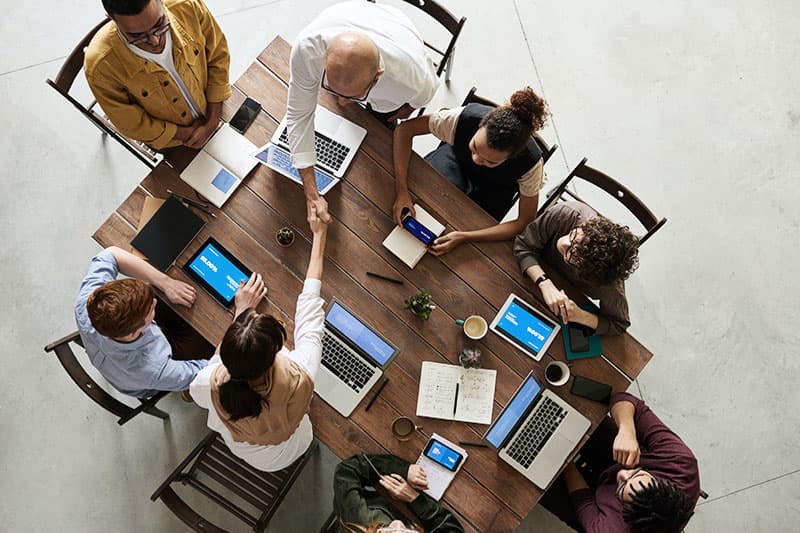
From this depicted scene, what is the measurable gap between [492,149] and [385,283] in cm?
70

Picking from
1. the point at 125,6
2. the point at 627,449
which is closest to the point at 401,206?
the point at 125,6

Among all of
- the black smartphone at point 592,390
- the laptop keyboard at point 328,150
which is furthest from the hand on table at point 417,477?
the laptop keyboard at point 328,150

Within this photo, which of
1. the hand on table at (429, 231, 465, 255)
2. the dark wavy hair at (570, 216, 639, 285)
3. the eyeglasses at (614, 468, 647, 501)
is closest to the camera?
the dark wavy hair at (570, 216, 639, 285)

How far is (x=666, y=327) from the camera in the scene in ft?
11.4

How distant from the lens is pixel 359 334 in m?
2.45

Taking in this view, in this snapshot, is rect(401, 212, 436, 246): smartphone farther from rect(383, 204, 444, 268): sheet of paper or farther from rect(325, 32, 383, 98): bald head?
rect(325, 32, 383, 98): bald head

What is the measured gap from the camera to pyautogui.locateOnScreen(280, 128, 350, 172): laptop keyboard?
260 cm

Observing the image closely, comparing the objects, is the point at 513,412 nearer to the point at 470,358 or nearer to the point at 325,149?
the point at 470,358

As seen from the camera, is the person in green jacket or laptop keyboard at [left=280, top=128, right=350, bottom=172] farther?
Answer: laptop keyboard at [left=280, top=128, right=350, bottom=172]

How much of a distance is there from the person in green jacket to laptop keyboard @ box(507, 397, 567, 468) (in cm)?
36

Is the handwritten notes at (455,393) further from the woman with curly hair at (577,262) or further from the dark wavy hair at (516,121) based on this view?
the dark wavy hair at (516,121)

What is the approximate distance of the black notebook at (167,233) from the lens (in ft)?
8.09

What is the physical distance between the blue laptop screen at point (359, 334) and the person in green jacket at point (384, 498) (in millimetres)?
401

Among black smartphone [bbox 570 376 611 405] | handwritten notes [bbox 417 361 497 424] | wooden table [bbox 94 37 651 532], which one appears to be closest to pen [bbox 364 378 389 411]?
wooden table [bbox 94 37 651 532]
